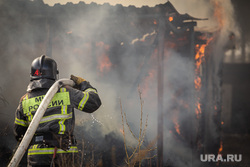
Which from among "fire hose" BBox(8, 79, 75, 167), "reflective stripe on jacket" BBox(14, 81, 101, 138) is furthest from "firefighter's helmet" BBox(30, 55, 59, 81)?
"fire hose" BBox(8, 79, 75, 167)

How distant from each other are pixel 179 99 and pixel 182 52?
4.24 ft

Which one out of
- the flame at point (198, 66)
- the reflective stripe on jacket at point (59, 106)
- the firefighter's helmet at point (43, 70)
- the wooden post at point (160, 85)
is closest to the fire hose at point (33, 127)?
the reflective stripe on jacket at point (59, 106)

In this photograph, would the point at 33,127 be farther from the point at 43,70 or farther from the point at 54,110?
the point at 43,70

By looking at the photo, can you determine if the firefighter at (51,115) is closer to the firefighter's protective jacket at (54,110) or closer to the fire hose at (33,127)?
the firefighter's protective jacket at (54,110)

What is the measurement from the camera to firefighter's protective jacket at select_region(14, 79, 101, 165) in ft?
9.79

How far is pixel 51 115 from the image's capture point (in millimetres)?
2996

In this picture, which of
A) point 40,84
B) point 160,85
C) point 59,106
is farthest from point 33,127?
point 160,85

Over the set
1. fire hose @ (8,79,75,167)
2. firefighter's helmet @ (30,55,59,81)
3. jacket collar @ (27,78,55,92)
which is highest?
firefighter's helmet @ (30,55,59,81)

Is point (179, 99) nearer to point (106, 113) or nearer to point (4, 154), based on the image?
point (106, 113)

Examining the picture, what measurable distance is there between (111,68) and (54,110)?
4415mm

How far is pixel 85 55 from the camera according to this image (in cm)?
739

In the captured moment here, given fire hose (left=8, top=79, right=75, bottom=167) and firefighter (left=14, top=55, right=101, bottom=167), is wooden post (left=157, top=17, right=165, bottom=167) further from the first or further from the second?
fire hose (left=8, top=79, right=75, bottom=167)

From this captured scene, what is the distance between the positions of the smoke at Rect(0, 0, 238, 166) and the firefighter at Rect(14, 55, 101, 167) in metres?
3.28

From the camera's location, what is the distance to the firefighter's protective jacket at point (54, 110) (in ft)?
9.79
